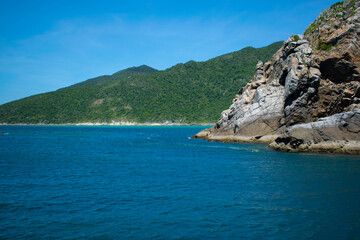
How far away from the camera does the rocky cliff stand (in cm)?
4800

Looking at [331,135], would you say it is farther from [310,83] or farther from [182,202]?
[182,202]

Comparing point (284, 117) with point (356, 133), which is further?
point (284, 117)

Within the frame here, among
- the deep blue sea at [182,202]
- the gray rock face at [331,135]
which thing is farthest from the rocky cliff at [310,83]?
the deep blue sea at [182,202]

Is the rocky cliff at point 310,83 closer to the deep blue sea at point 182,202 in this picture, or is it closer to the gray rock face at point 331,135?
the gray rock face at point 331,135

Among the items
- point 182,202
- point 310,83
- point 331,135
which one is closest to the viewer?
point 182,202

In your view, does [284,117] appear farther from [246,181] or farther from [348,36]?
[246,181]

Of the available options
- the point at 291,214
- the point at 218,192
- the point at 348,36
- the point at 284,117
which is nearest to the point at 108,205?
the point at 218,192

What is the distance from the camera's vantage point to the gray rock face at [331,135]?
124 feet

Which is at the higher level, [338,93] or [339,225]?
[338,93]

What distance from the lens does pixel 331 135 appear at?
3919 centimetres

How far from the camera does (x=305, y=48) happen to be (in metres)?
55.5

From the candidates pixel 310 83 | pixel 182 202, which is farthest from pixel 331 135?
pixel 182 202

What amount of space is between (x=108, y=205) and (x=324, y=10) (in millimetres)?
57803

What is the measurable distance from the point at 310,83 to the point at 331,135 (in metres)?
13.7
